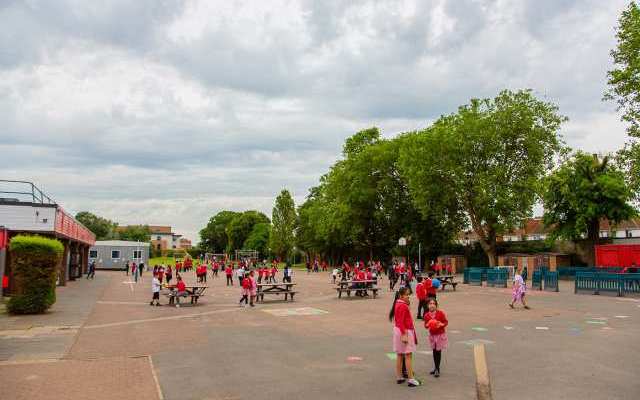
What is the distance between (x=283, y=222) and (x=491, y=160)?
5016 cm

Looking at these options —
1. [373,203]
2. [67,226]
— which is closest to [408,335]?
[67,226]

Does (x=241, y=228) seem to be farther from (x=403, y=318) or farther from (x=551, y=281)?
(x=403, y=318)

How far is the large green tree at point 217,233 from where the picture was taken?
150375mm

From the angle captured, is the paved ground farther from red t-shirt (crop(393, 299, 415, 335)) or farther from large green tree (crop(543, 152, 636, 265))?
large green tree (crop(543, 152, 636, 265))

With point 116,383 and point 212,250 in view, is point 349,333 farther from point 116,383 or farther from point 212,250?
point 212,250

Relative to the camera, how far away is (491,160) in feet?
149

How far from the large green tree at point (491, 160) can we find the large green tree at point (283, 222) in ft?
140

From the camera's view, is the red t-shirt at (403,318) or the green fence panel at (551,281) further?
the green fence panel at (551,281)

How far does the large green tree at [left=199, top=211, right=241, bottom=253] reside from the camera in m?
150

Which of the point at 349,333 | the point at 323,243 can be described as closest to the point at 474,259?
the point at 323,243

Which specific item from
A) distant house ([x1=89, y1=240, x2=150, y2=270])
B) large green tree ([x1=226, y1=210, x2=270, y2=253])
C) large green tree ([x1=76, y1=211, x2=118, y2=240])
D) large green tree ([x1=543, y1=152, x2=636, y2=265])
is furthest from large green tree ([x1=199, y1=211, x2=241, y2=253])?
large green tree ([x1=543, y1=152, x2=636, y2=265])

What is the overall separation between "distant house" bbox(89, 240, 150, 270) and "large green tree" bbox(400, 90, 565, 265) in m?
34.6

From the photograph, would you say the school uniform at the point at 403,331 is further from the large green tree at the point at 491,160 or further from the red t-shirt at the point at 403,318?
the large green tree at the point at 491,160

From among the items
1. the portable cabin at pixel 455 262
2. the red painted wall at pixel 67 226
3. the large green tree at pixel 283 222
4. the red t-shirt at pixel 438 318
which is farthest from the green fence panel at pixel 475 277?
the large green tree at pixel 283 222
